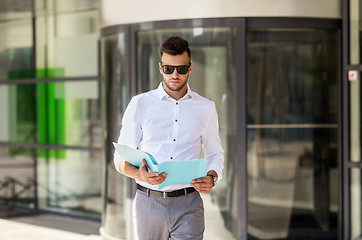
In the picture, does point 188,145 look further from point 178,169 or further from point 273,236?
point 273,236

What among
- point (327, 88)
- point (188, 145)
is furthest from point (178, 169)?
point (327, 88)

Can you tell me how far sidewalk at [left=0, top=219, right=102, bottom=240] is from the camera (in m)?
6.94

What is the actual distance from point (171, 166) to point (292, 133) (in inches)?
130

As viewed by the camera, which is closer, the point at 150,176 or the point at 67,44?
the point at 150,176

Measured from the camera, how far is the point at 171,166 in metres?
2.81

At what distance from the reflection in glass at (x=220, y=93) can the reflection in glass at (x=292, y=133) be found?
19 centimetres

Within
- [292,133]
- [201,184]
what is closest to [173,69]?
[201,184]

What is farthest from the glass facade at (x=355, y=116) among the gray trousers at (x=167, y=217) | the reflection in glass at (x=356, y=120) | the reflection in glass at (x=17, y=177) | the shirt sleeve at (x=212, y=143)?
the reflection in glass at (x=17, y=177)

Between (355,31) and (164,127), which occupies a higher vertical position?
(355,31)

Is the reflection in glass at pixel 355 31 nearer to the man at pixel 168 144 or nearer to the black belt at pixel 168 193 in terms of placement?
the man at pixel 168 144

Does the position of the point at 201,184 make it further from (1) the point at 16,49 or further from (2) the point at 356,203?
(1) the point at 16,49

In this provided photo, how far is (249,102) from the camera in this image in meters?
5.79

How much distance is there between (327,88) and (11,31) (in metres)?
5.59

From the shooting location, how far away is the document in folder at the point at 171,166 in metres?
2.82
